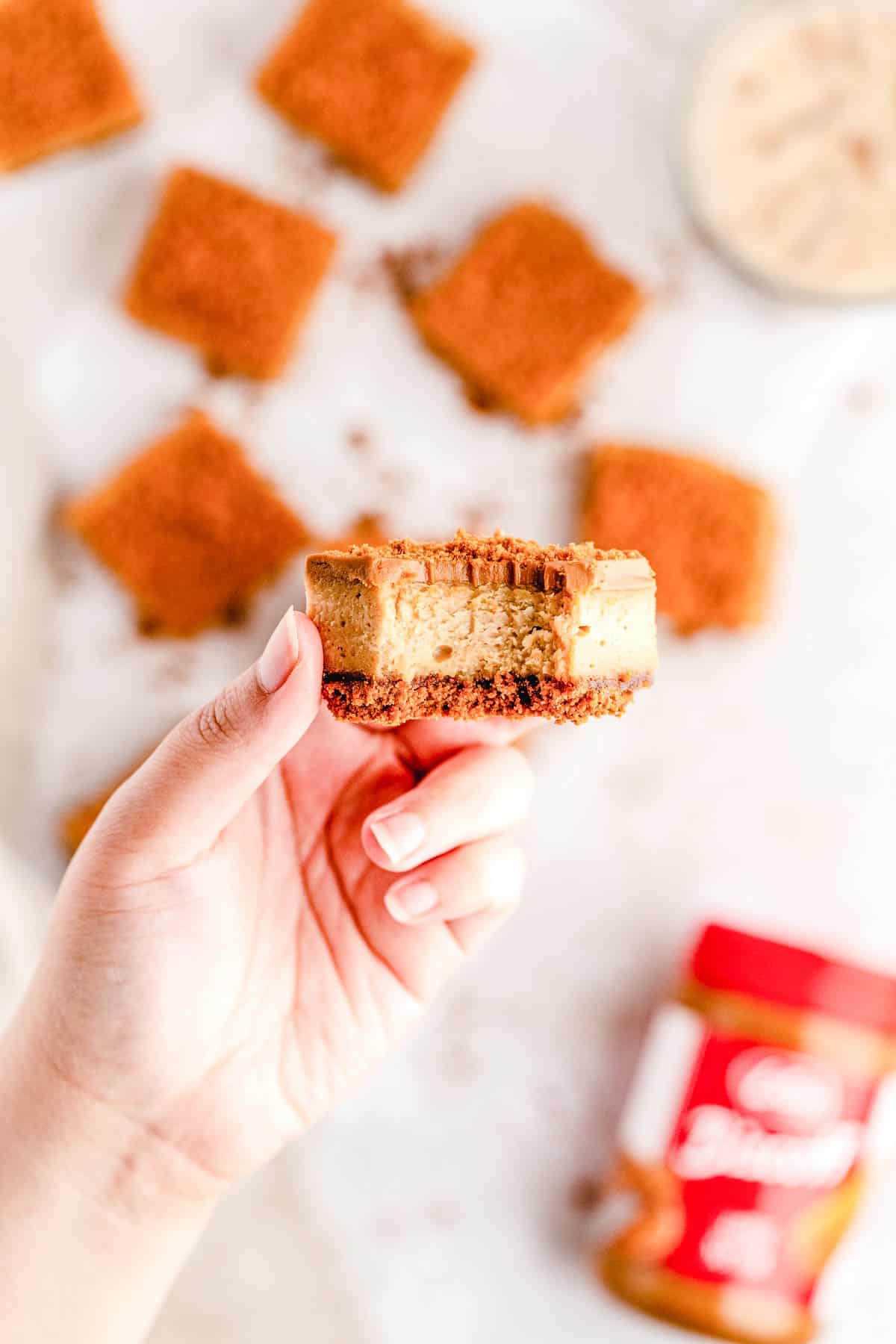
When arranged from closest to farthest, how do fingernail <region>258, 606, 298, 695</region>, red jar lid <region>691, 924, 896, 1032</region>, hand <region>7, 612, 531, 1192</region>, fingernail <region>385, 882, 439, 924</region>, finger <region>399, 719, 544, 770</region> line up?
1. fingernail <region>258, 606, 298, 695</region>
2. hand <region>7, 612, 531, 1192</region>
3. fingernail <region>385, 882, 439, 924</region>
4. finger <region>399, 719, 544, 770</region>
5. red jar lid <region>691, 924, 896, 1032</region>

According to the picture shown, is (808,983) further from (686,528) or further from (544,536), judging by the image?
(544,536)

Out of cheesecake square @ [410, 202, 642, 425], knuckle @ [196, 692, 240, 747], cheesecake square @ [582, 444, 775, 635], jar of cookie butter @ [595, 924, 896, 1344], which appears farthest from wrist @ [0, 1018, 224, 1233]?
cheesecake square @ [410, 202, 642, 425]

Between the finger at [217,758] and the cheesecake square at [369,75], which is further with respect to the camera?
the cheesecake square at [369,75]

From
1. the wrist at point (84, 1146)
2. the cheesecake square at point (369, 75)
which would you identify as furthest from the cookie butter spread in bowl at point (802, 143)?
the wrist at point (84, 1146)

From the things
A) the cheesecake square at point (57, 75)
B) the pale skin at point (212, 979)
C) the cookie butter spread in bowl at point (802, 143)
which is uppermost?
the cookie butter spread in bowl at point (802, 143)

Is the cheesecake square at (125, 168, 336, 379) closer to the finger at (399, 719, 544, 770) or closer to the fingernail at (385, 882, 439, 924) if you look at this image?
the finger at (399, 719, 544, 770)

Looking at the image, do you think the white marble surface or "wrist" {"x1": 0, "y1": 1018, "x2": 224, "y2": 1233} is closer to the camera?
"wrist" {"x1": 0, "y1": 1018, "x2": 224, "y2": 1233}

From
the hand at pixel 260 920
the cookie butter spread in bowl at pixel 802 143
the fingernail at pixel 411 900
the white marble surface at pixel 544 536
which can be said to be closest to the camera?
the hand at pixel 260 920

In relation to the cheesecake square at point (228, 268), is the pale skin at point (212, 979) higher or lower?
lower

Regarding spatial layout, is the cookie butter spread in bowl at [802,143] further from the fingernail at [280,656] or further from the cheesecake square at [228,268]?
the fingernail at [280,656]
